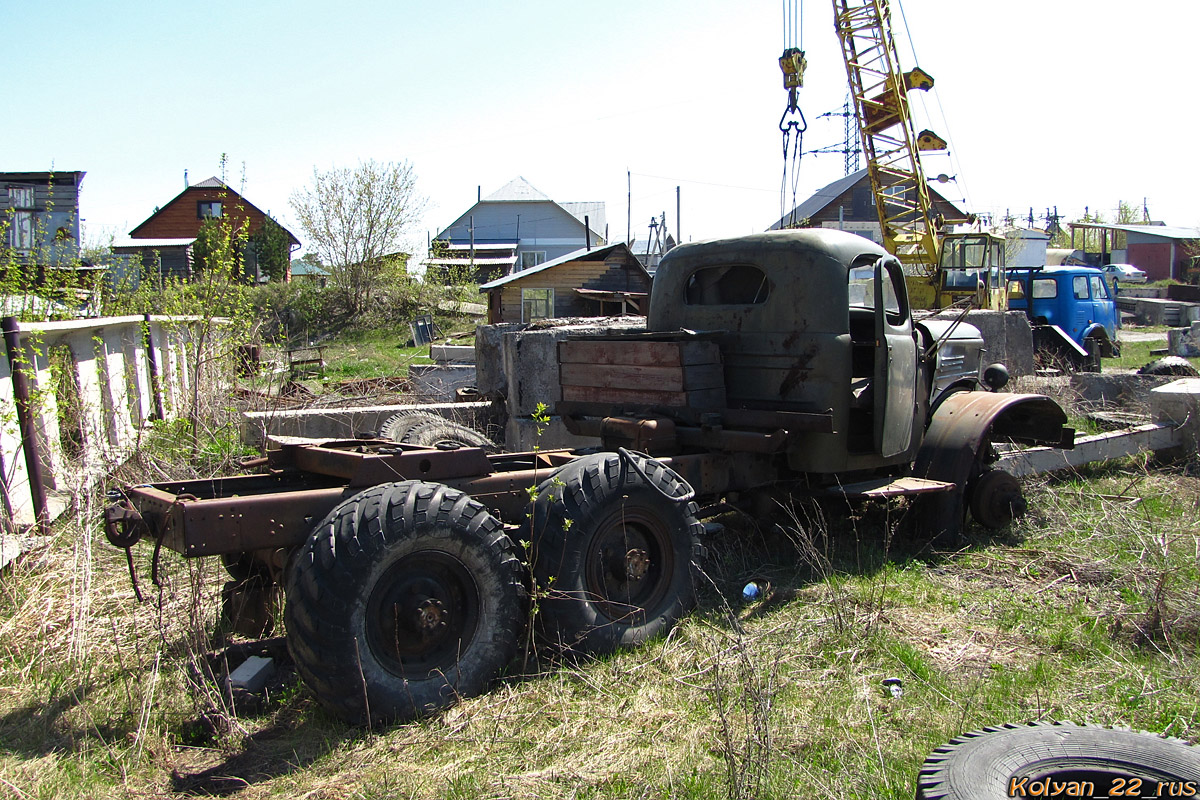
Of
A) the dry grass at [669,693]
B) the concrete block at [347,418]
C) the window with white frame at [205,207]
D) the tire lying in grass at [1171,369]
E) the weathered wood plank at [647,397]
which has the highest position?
the window with white frame at [205,207]

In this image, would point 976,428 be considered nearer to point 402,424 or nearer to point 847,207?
point 402,424

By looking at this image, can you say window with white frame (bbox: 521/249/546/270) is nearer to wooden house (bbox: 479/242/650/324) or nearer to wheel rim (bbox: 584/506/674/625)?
wooden house (bbox: 479/242/650/324)

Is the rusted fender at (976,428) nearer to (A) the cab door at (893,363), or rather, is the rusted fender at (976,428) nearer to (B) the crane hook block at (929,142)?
(A) the cab door at (893,363)

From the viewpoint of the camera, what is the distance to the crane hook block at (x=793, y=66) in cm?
1318

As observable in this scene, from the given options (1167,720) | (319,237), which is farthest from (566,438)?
(319,237)

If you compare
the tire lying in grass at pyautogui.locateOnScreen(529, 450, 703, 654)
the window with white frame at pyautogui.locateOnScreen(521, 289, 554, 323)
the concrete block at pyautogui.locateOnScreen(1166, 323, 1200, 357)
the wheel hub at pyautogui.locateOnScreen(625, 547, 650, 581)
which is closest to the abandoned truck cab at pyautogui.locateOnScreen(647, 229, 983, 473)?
the tire lying in grass at pyautogui.locateOnScreen(529, 450, 703, 654)

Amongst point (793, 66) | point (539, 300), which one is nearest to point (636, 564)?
point (793, 66)

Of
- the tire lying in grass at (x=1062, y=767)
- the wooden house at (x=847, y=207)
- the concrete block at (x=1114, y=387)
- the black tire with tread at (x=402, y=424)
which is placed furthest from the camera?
the wooden house at (x=847, y=207)

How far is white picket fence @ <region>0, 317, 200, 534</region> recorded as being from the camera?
534 cm

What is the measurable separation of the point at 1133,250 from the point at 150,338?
54.6 meters

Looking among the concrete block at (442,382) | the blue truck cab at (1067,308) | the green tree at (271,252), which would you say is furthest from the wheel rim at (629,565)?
the green tree at (271,252)

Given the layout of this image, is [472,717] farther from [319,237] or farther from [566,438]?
[319,237]

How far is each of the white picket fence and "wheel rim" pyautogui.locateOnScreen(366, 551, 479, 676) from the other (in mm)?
2182

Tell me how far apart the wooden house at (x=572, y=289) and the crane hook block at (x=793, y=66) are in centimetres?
1253
